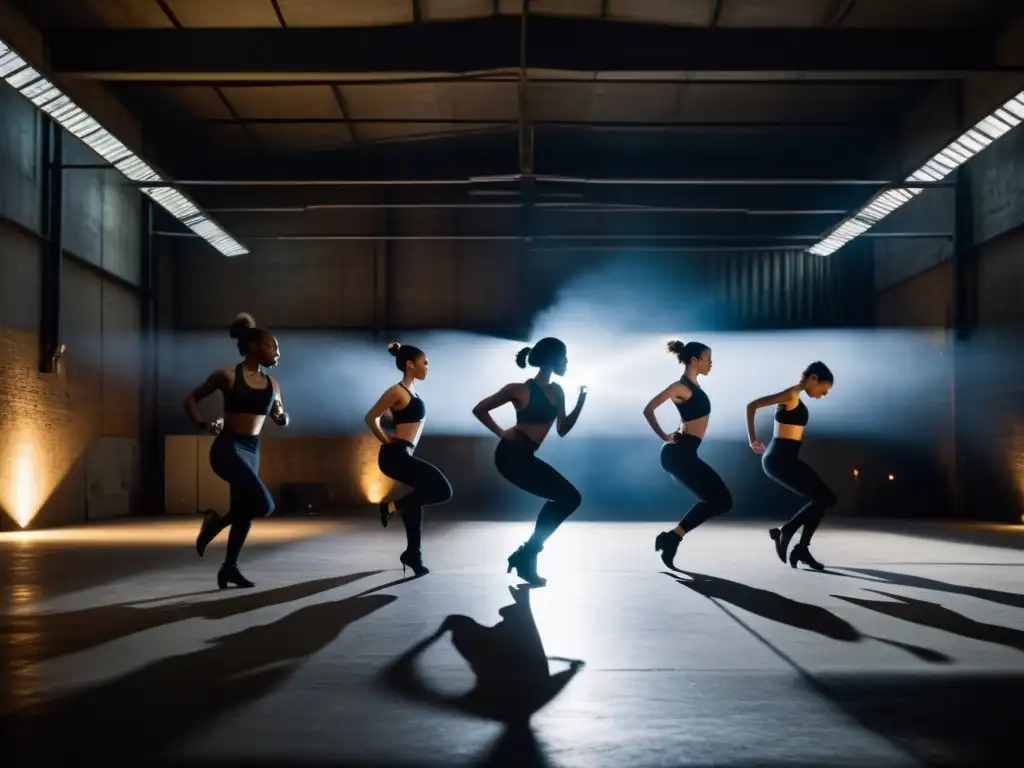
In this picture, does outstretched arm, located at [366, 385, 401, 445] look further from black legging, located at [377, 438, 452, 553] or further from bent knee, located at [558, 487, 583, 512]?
bent knee, located at [558, 487, 583, 512]

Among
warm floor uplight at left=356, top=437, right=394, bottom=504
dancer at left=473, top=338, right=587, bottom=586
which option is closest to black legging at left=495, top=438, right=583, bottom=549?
dancer at left=473, top=338, right=587, bottom=586

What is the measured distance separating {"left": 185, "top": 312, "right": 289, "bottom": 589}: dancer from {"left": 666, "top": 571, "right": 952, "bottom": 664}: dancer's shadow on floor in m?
2.61

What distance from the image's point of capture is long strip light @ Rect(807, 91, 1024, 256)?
10.2 metres

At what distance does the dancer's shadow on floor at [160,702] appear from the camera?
2.55 m

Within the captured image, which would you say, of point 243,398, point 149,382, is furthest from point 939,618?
point 149,382

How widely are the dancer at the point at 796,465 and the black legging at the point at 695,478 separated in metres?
0.47

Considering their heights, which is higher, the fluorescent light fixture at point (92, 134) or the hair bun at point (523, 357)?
the fluorescent light fixture at point (92, 134)

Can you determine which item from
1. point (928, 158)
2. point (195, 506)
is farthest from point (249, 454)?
point (195, 506)

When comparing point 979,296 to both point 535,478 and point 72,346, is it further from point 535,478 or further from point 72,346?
point 72,346

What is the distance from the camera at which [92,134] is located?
11.0 meters

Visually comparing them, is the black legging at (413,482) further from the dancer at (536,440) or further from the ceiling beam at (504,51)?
the ceiling beam at (504,51)

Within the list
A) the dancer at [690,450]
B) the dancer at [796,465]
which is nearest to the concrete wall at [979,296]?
the dancer at [796,465]

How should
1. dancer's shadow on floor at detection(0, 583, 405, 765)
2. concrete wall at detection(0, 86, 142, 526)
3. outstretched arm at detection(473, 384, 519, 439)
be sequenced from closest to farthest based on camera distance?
dancer's shadow on floor at detection(0, 583, 405, 765) < outstretched arm at detection(473, 384, 519, 439) < concrete wall at detection(0, 86, 142, 526)

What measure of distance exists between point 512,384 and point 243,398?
1571mm
